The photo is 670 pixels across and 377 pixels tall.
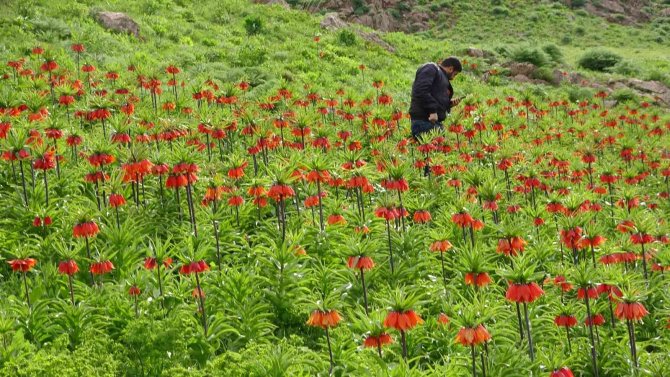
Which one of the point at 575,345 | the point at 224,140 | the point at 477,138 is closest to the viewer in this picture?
the point at 575,345

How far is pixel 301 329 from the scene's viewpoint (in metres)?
5.68

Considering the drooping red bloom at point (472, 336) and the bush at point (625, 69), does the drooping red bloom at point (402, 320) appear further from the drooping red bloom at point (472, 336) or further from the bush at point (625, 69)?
the bush at point (625, 69)

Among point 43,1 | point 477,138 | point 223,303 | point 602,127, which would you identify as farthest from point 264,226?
point 43,1

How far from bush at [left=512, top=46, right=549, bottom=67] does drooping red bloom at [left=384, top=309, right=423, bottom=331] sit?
75.4 feet

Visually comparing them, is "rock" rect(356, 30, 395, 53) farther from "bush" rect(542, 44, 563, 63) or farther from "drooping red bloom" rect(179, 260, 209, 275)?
"drooping red bloom" rect(179, 260, 209, 275)

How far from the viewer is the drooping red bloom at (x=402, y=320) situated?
3.96 m

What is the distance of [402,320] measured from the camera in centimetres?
398

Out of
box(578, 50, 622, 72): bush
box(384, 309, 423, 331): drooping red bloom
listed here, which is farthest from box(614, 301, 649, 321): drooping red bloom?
box(578, 50, 622, 72): bush

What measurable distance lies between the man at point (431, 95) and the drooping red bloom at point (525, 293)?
248 inches

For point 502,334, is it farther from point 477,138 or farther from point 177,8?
point 177,8

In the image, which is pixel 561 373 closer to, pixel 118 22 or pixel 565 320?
pixel 565 320

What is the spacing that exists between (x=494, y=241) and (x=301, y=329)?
2.76 meters

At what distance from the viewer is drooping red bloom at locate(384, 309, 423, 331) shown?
13.0ft

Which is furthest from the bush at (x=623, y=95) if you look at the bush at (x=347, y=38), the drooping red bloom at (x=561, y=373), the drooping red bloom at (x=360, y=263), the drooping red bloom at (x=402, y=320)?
the drooping red bloom at (x=402, y=320)
